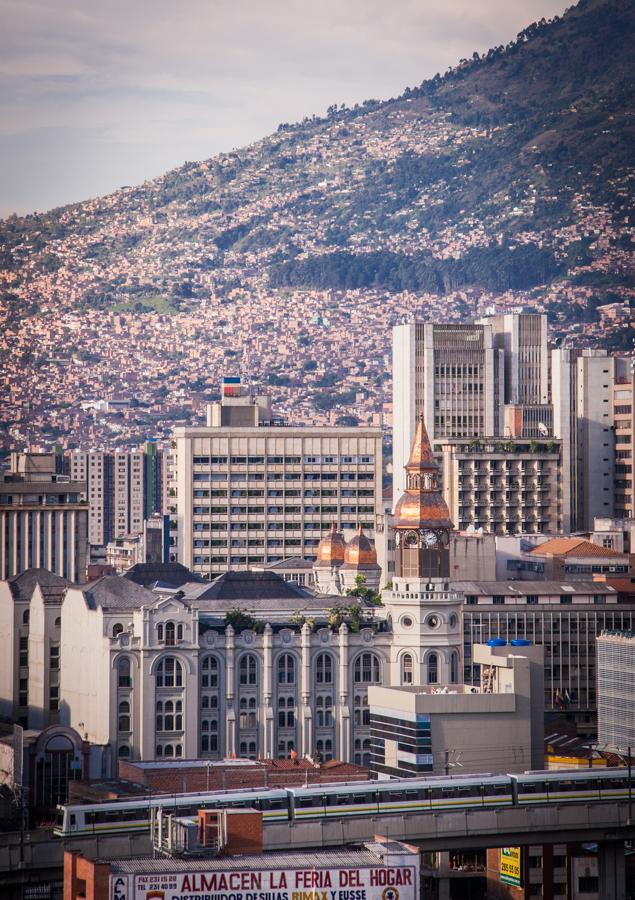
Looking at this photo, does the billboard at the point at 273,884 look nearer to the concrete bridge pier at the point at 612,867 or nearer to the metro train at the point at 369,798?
the metro train at the point at 369,798

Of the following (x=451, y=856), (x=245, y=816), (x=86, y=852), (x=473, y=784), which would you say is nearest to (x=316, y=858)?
(x=245, y=816)

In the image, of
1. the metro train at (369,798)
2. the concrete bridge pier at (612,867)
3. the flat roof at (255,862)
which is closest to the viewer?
the flat roof at (255,862)

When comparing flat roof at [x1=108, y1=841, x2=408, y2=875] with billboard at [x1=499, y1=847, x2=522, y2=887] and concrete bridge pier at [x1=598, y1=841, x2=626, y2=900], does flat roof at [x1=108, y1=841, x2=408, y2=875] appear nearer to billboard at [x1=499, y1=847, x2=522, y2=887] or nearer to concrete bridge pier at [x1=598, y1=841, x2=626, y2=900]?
concrete bridge pier at [x1=598, y1=841, x2=626, y2=900]

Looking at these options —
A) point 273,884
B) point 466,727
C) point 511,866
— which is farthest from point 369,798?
point 273,884

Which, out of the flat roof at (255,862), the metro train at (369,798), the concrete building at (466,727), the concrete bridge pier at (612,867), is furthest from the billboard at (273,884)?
the concrete building at (466,727)

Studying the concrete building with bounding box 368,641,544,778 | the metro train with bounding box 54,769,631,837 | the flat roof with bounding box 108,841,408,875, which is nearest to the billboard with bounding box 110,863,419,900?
the flat roof with bounding box 108,841,408,875

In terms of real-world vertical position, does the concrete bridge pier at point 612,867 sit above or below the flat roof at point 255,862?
below
